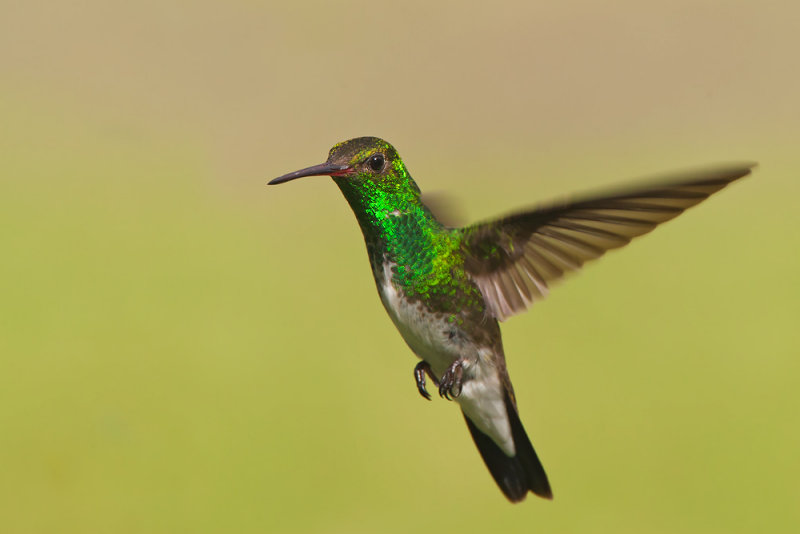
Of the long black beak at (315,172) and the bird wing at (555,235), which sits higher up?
the long black beak at (315,172)

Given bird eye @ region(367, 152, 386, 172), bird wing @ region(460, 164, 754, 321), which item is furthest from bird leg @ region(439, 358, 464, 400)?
bird eye @ region(367, 152, 386, 172)

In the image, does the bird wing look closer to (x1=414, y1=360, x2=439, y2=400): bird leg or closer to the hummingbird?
the hummingbird

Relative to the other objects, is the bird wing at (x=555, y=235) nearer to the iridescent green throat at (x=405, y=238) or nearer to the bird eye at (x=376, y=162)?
the iridescent green throat at (x=405, y=238)

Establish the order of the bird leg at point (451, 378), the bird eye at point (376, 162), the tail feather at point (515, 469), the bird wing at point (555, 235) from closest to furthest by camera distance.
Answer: the bird wing at point (555, 235) < the bird eye at point (376, 162) < the bird leg at point (451, 378) < the tail feather at point (515, 469)

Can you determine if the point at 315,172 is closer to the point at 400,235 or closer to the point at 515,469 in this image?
the point at 400,235

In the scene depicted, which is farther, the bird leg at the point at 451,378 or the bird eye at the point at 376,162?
the bird leg at the point at 451,378

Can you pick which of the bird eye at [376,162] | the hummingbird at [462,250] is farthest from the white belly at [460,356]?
the bird eye at [376,162]

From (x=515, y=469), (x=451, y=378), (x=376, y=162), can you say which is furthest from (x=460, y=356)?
(x=515, y=469)
